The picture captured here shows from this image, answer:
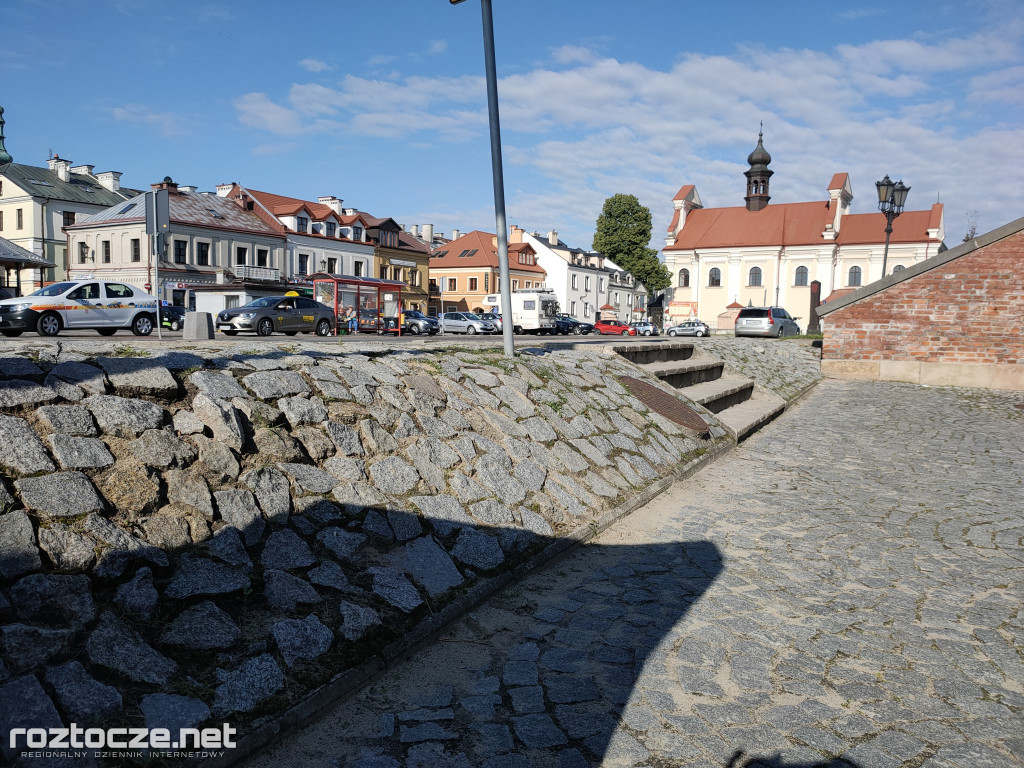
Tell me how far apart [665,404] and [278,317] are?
19393 millimetres

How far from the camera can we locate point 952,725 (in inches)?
126

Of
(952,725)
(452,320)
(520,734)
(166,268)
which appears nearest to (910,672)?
(952,725)

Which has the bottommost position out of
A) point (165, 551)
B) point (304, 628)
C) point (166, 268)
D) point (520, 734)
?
point (520, 734)

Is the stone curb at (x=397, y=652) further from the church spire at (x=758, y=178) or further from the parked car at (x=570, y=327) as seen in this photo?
the church spire at (x=758, y=178)

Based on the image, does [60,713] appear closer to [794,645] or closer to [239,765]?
[239,765]

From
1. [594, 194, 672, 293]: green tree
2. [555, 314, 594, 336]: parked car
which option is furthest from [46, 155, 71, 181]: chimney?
[594, 194, 672, 293]: green tree

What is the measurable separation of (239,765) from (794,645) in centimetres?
298

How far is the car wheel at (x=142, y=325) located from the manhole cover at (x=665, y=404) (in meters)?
15.8

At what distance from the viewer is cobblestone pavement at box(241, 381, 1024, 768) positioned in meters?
3.06

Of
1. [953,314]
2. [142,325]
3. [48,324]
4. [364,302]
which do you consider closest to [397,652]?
[953,314]

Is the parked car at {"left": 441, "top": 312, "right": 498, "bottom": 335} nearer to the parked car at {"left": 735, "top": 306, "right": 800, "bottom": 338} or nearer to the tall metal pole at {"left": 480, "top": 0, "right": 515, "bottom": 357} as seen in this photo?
the parked car at {"left": 735, "top": 306, "right": 800, "bottom": 338}

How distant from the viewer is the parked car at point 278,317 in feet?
80.8

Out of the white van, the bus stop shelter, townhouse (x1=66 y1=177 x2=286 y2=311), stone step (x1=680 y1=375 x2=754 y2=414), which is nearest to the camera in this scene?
stone step (x1=680 y1=375 x2=754 y2=414)

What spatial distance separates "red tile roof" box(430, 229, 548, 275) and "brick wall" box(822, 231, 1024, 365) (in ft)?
168
